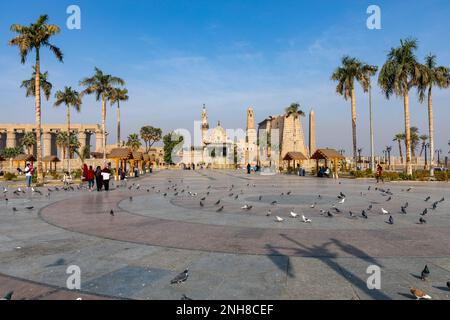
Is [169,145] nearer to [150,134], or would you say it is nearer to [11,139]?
[150,134]

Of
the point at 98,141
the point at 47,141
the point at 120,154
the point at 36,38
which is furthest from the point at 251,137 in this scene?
the point at 36,38

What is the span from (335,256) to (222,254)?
7.14 ft

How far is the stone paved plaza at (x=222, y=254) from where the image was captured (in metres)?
4.51

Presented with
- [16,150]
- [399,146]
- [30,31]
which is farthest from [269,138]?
[30,31]

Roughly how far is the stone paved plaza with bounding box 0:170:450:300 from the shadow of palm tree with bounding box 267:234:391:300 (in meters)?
0.02

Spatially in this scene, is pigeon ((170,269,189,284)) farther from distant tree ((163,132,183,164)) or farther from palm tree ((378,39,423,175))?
distant tree ((163,132,183,164))

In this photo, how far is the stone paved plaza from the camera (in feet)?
14.8

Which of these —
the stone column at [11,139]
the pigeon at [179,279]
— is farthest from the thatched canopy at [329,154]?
the stone column at [11,139]

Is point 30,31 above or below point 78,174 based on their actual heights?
above

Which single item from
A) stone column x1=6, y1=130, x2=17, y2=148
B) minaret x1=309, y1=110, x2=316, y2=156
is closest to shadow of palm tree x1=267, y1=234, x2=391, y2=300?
minaret x1=309, y1=110, x2=316, y2=156

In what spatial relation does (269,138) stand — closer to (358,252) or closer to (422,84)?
(422,84)

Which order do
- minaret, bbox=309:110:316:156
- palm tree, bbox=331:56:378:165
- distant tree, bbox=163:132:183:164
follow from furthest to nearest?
distant tree, bbox=163:132:183:164 → minaret, bbox=309:110:316:156 → palm tree, bbox=331:56:378:165
